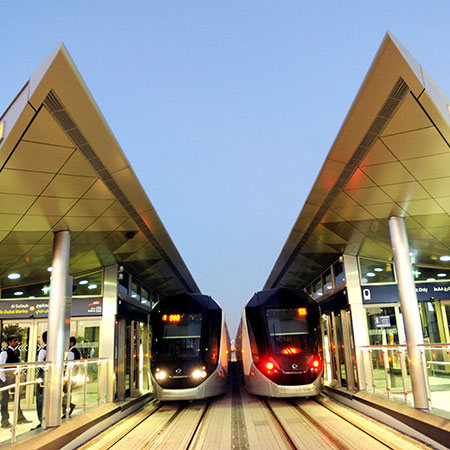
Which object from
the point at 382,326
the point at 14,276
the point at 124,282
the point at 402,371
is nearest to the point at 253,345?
the point at 382,326


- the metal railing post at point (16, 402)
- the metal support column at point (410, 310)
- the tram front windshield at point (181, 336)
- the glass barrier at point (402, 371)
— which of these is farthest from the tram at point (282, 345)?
the metal railing post at point (16, 402)

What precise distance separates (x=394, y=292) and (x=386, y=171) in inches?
217

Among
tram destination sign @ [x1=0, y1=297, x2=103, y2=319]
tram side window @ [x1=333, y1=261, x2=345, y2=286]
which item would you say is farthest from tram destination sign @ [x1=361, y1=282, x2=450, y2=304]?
tram destination sign @ [x1=0, y1=297, x2=103, y2=319]

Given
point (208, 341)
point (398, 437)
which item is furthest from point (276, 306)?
point (398, 437)

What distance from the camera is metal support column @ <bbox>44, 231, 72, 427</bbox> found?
22.1 ft

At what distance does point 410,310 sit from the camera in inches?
297

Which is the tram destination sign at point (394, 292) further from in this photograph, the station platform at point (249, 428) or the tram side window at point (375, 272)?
the station platform at point (249, 428)

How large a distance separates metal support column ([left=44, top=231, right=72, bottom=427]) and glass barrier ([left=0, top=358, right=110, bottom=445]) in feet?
0.56

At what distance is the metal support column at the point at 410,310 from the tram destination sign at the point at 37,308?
682 cm

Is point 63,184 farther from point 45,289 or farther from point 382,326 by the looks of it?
point 382,326

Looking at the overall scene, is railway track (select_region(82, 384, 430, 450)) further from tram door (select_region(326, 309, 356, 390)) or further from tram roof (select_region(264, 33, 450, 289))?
tram roof (select_region(264, 33, 450, 289))

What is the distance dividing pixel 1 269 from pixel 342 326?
8.46 metres

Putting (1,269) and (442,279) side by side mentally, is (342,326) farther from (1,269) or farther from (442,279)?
(1,269)

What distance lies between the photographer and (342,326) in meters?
11.9
